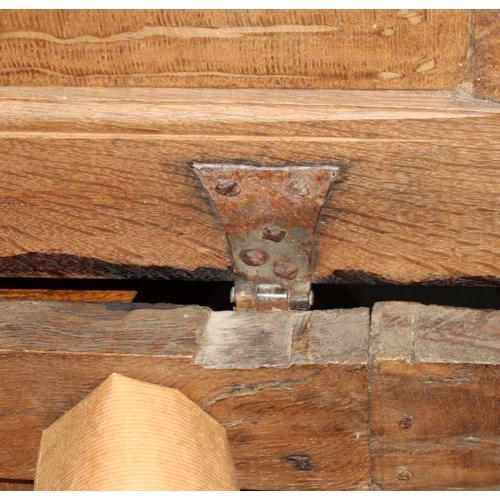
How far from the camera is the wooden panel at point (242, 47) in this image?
98cm

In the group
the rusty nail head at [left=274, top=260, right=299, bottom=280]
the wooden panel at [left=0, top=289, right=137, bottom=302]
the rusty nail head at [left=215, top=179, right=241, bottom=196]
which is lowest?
the wooden panel at [left=0, top=289, right=137, bottom=302]

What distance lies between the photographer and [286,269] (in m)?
1.18

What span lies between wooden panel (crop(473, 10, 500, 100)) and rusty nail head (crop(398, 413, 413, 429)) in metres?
0.40

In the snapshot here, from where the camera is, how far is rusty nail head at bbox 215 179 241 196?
1.09 m

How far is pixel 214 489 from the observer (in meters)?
1.03

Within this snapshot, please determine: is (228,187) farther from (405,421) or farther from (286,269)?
(405,421)

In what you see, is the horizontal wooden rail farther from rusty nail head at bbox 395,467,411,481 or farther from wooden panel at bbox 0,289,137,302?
wooden panel at bbox 0,289,137,302

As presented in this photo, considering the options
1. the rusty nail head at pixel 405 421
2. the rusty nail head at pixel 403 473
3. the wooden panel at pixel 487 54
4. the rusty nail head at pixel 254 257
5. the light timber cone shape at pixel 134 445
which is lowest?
the rusty nail head at pixel 403 473

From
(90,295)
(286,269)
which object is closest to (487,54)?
(286,269)

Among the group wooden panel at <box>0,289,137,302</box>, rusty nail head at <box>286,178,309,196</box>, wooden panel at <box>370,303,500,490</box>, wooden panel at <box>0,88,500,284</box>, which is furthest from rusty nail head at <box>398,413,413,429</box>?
wooden panel at <box>0,289,137,302</box>

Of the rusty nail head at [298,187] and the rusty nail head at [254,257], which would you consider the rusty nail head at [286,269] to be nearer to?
the rusty nail head at [254,257]

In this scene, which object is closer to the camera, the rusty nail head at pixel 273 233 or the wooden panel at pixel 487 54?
the wooden panel at pixel 487 54

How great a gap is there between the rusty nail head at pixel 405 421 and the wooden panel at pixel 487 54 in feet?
1.32

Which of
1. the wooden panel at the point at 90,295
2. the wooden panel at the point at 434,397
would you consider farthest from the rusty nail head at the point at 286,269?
the wooden panel at the point at 90,295
